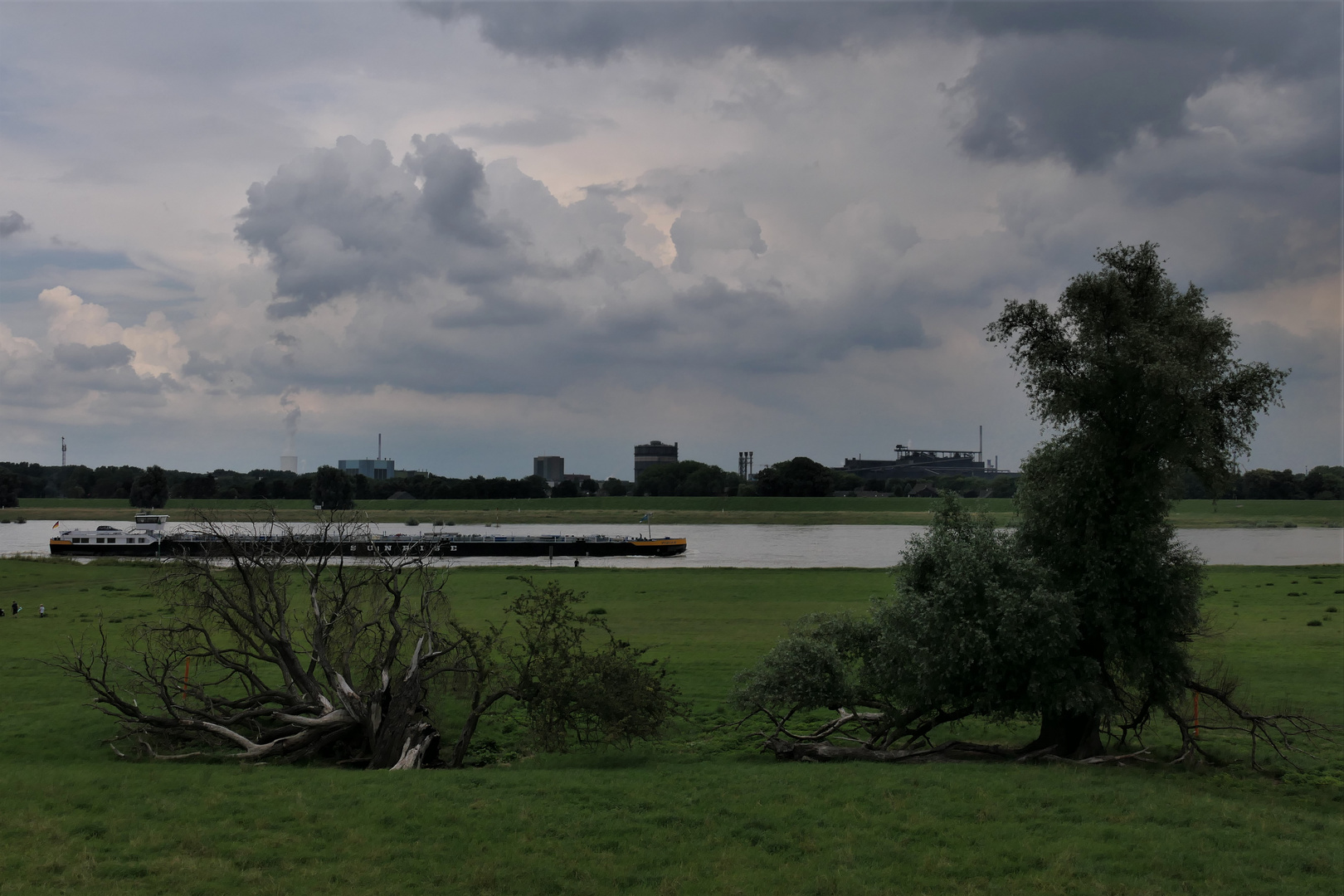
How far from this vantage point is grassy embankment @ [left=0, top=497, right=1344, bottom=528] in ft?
506

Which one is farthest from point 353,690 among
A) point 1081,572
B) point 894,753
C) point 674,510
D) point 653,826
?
point 674,510

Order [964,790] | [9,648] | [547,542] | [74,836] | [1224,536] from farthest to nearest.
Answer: [1224,536] < [547,542] < [9,648] < [964,790] < [74,836]

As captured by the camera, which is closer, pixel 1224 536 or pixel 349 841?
pixel 349 841

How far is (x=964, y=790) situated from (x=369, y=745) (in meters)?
12.2

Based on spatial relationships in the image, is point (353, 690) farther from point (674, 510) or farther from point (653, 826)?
point (674, 510)

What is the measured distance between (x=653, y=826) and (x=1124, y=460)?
12541 millimetres

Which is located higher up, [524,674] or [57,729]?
[524,674]

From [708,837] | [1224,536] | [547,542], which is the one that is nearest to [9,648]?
[708,837]

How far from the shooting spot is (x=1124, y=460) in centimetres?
1927

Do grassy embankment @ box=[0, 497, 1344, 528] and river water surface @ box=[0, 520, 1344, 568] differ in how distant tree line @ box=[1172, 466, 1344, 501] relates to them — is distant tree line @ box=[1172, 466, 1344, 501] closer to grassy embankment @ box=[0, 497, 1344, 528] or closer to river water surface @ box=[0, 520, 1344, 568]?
grassy embankment @ box=[0, 497, 1344, 528]

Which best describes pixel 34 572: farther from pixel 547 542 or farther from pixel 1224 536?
pixel 1224 536

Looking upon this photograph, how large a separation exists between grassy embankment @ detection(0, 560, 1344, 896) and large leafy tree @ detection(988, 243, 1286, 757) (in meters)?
2.01

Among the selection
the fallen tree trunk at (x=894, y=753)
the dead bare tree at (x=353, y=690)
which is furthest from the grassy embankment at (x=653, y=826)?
the dead bare tree at (x=353, y=690)

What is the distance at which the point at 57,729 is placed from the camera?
20453 millimetres
